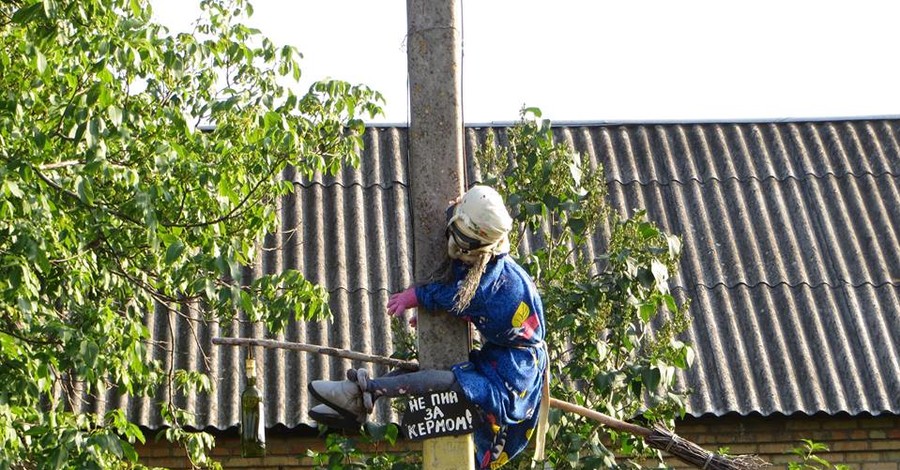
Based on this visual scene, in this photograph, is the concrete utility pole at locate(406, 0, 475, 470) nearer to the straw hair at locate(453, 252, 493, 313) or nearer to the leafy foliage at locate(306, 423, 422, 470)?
the straw hair at locate(453, 252, 493, 313)

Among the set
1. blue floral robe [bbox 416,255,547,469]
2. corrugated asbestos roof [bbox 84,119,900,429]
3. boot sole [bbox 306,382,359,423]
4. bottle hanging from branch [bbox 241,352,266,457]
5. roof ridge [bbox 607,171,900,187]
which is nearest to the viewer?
blue floral robe [bbox 416,255,547,469]

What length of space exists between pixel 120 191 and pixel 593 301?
2.47 meters

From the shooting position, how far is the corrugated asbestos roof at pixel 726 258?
30.5ft

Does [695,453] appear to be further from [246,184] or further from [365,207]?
[365,207]

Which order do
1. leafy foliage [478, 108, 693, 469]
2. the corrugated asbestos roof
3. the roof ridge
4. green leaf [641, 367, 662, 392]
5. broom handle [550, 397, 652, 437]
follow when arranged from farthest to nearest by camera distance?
the roof ridge
the corrugated asbestos roof
leafy foliage [478, 108, 693, 469]
green leaf [641, 367, 662, 392]
broom handle [550, 397, 652, 437]

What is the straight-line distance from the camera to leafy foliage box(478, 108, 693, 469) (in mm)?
6613

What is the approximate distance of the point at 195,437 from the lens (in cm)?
773

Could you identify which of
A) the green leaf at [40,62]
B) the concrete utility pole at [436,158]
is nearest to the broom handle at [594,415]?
the concrete utility pole at [436,158]

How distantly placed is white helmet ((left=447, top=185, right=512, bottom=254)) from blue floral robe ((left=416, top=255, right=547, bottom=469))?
0.39ft

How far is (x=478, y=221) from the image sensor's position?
4.96 m

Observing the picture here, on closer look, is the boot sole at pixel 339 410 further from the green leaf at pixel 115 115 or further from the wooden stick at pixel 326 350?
the green leaf at pixel 115 115

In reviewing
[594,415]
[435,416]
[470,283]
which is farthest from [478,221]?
[594,415]

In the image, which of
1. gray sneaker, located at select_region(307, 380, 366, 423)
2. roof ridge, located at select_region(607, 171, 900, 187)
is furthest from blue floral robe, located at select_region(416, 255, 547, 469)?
roof ridge, located at select_region(607, 171, 900, 187)

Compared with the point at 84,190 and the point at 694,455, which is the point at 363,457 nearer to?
the point at 694,455
